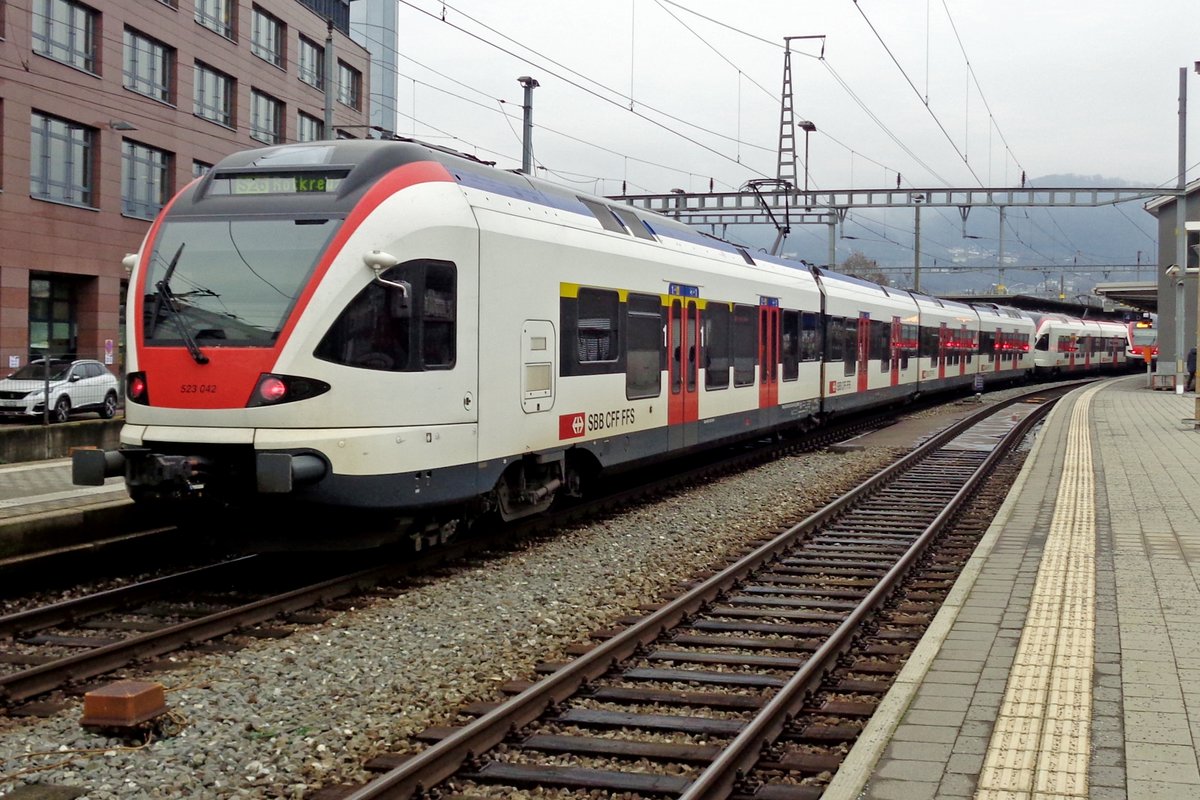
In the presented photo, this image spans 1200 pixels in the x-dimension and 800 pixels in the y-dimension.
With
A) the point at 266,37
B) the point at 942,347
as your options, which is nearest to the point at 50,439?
the point at 942,347

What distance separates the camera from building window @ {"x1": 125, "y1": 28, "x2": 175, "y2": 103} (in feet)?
111

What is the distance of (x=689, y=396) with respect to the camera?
14562 mm

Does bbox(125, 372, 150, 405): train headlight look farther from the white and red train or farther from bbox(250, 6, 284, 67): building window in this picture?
bbox(250, 6, 284, 67): building window

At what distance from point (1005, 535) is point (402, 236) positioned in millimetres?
6011

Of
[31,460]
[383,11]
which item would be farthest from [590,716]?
[383,11]

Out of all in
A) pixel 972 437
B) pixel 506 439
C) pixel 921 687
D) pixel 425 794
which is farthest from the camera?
pixel 972 437

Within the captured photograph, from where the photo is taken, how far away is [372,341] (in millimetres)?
8648

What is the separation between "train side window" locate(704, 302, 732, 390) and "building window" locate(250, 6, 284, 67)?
29511 millimetres

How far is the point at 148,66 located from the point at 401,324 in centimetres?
2984

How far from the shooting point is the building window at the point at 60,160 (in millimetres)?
30844

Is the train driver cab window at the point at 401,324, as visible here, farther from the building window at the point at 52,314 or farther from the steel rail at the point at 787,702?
the building window at the point at 52,314

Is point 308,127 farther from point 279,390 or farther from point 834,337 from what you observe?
point 279,390

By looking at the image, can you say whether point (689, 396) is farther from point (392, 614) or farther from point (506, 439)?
point (392, 614)

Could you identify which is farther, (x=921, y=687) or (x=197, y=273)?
(x=197, y=273)
